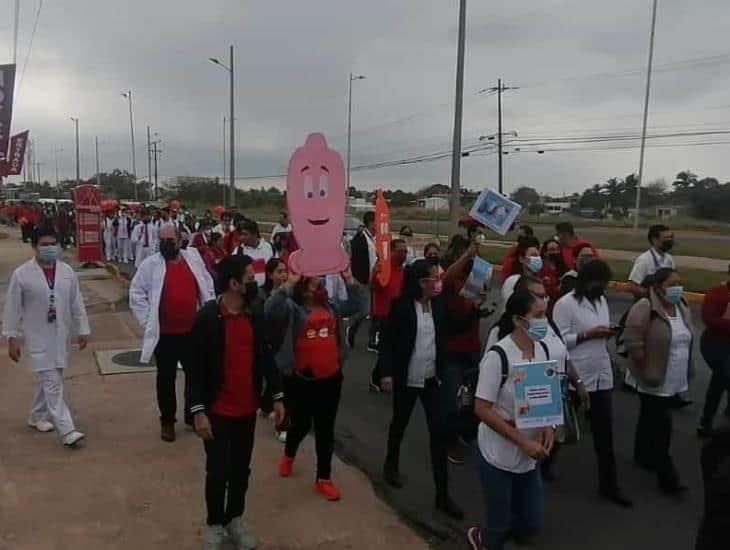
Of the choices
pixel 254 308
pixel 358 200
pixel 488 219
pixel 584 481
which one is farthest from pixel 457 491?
pixel 358 200

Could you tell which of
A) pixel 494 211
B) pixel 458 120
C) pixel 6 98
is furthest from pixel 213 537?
pixel 6 98

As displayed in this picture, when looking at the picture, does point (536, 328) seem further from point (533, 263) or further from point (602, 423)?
point (533, 263)

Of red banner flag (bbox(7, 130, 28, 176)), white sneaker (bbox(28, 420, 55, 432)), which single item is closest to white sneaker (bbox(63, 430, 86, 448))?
white sneaker (bbox(28, 420, 55, 432))

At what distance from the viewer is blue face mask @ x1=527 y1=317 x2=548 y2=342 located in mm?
3506

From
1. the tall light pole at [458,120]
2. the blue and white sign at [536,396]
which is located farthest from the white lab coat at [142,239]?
the blue and white sign at [536,396]

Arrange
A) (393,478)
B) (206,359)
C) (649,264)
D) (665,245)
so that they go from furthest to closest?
(649,264) < (665,245) < (393,478) < (206,359)

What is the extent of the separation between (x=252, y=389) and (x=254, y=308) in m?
0.43

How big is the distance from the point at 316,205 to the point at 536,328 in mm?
1404

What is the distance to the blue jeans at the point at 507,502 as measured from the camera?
3439 millimetres

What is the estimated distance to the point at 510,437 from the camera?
332 centimetres

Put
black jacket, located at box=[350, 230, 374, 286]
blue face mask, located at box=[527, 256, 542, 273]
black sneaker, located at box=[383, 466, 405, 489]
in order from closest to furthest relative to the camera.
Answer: black sneaker, located at box=[383, 466, 405, 489] < blue face mask, located at box=[527, 256, 542, 273] < black jacket, located at box=[350, 230, 374, 286]

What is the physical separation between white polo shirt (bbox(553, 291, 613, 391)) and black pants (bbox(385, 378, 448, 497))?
0.92m

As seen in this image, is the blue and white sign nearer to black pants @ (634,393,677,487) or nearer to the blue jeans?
the blue jeans

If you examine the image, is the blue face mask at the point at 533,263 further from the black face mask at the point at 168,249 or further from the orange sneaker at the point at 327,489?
the black face mask at the point at 168,249
